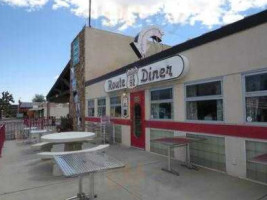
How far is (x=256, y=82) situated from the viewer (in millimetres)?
5184

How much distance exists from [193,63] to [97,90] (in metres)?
7.31

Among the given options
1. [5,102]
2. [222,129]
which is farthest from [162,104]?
[5,102]

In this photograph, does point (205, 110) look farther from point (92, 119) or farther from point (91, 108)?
point (91, 108)

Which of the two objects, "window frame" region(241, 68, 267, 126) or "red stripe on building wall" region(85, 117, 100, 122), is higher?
"window frame" region(241, 68, 267, 126)

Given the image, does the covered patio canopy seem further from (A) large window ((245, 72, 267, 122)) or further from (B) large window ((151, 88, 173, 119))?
(A) large window ((245, 72, 267, 122))

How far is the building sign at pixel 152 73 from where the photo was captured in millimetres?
6805

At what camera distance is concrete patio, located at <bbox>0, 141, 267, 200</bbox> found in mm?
4547

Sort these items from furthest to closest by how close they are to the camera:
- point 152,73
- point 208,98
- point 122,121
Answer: point 122,121
point 152,73
point 208,98

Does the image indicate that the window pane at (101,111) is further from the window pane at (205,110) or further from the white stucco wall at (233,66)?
the white stucco wall at (233,66)

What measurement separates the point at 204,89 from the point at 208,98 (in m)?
0.28

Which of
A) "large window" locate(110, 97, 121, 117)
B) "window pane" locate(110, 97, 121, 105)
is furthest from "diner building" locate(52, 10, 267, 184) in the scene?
"window pane" locate(110, 97, 121, 105)

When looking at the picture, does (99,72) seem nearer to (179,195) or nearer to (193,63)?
(193,63)

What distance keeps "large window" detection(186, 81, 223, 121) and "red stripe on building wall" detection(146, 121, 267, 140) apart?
0.69 ft

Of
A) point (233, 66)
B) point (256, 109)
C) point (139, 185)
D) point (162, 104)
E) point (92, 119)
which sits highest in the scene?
point (233, 66)
